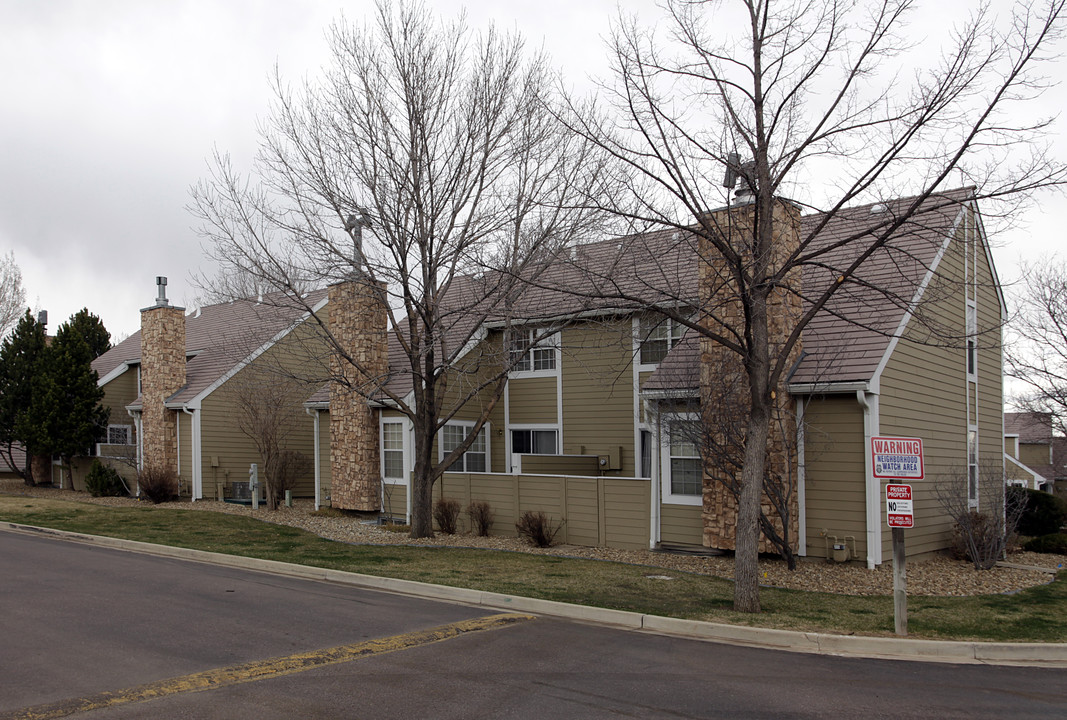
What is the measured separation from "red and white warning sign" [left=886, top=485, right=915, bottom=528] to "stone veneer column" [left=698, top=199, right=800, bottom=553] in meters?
3.97

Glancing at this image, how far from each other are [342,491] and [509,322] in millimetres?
7939

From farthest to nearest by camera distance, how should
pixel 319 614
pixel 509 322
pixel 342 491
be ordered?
pixel 342 491 < pixel 509 322 < pixel 319 614

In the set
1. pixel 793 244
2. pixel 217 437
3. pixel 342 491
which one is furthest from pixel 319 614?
pixel 217 437

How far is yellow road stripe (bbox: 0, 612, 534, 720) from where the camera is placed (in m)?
6.21

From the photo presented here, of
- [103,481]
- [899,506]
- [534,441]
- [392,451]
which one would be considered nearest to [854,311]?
[899,506]

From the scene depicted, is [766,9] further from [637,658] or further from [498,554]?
[498,554]

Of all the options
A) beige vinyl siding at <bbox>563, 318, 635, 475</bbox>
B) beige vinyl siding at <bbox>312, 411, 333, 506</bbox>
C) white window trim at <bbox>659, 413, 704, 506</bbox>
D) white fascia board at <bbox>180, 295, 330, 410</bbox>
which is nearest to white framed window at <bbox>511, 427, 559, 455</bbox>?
beige vinyl siding at <bbox>563, 318, 635, 475</bbox>

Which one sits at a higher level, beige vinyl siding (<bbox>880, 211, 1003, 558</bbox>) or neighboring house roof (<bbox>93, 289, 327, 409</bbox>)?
neighboring house roof (<bbox>93, 289, 327, 409</bbox>)

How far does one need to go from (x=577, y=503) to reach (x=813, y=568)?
16.9ft

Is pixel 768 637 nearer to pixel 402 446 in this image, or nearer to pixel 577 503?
pixel 577 503

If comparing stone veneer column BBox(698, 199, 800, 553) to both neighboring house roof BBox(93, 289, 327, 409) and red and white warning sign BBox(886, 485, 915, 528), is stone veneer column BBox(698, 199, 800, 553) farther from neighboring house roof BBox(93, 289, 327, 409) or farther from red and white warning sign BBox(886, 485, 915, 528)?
neighboring house roof BBox(93, 289, 327, 409)

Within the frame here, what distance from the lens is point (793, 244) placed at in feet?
50.6

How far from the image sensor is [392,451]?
72.3 ft

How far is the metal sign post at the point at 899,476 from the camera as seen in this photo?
30.9 ft
